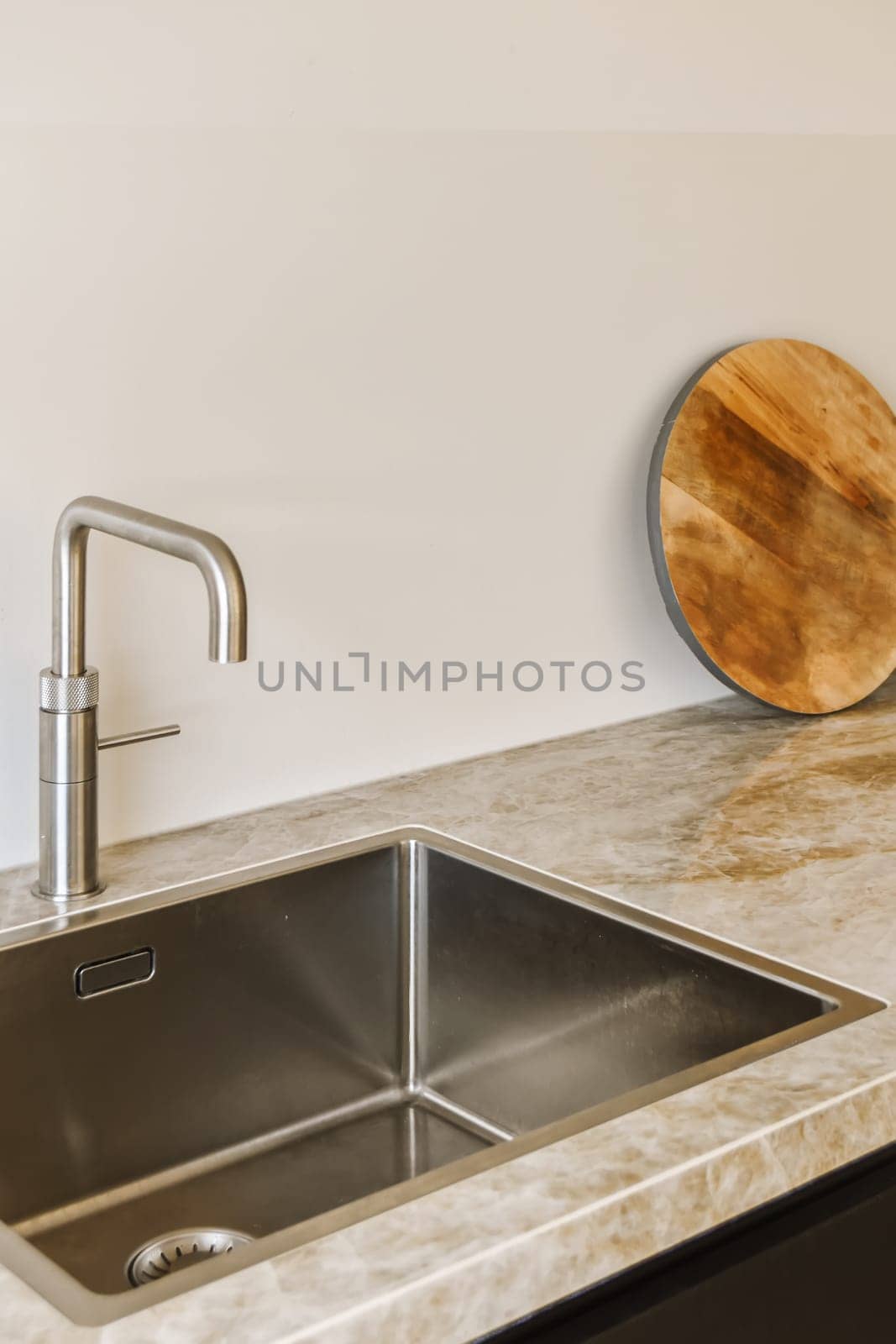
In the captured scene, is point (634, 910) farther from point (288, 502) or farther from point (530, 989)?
point (288, 502)

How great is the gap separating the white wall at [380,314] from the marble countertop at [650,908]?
0.29ft

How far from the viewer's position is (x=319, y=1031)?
1.25m

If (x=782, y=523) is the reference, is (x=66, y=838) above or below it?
below

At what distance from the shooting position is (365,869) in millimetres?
1275

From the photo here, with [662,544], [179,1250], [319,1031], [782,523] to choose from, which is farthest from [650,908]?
[782,523]

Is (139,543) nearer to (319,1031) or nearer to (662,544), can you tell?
(319,1031)

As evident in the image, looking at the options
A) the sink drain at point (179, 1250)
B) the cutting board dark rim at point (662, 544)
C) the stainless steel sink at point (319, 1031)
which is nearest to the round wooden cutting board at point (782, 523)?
the cutting board dark rim at point (662, 544)

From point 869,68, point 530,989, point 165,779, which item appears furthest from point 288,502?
point 869,68

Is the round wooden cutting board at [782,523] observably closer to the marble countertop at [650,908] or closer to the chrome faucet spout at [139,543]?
the marble countertop at [650,908]

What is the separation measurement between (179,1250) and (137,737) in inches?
15.4

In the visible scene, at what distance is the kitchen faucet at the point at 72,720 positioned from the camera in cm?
110

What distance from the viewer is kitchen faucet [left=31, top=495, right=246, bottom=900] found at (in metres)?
1.10

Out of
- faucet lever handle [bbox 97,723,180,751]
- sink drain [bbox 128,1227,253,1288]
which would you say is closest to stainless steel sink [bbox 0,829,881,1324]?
sink drain [bbox 128,1227,253,1288]

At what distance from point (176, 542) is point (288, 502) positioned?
0.34m
